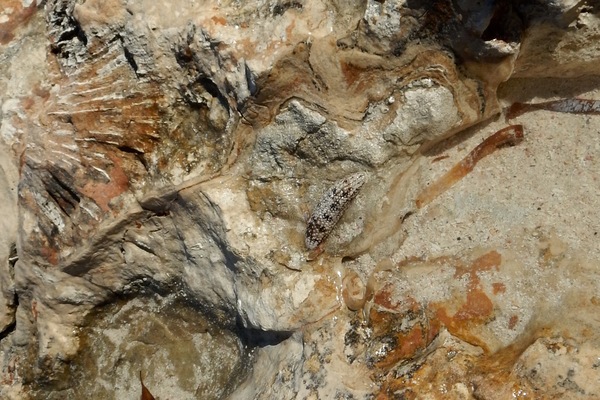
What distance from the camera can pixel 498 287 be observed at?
2232 millimetres

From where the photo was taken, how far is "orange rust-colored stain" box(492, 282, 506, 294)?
2.23 meters

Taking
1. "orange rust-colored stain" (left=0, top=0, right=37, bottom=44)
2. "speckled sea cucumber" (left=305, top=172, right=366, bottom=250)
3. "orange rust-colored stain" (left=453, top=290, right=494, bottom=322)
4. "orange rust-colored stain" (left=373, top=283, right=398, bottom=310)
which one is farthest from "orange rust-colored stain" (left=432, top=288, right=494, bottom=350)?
"orange rust-colored stain" (left=0, top=0, right=37, bottom=44)

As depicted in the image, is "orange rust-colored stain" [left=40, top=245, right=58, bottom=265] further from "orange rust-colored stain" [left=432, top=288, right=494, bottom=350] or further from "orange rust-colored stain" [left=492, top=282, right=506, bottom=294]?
"orange rust-colored stain" [left=492, top=282, right=506, bottom=294]

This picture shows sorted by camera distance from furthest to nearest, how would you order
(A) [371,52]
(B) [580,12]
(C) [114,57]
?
(C) [114,57]
(A) [371,52]
(B) [580,12]

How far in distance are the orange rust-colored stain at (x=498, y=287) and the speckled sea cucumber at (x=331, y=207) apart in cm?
63

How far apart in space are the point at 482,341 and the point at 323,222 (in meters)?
0.74

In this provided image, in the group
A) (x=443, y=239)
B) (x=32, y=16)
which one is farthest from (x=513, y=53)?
(x=32, y=16)

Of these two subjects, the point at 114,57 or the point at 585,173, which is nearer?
the point at 585,173

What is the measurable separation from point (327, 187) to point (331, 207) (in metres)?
0.11

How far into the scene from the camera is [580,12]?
2066mm

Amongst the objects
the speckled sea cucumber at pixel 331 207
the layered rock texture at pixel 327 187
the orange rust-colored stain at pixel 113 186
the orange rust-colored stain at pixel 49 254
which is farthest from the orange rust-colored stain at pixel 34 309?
the speckled sea cucumber at pixel 331 207

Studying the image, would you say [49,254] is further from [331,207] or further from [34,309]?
[331,207]

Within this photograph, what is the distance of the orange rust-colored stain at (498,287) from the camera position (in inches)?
87.7

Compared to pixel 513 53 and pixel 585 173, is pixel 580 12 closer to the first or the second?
pixel 513 53
